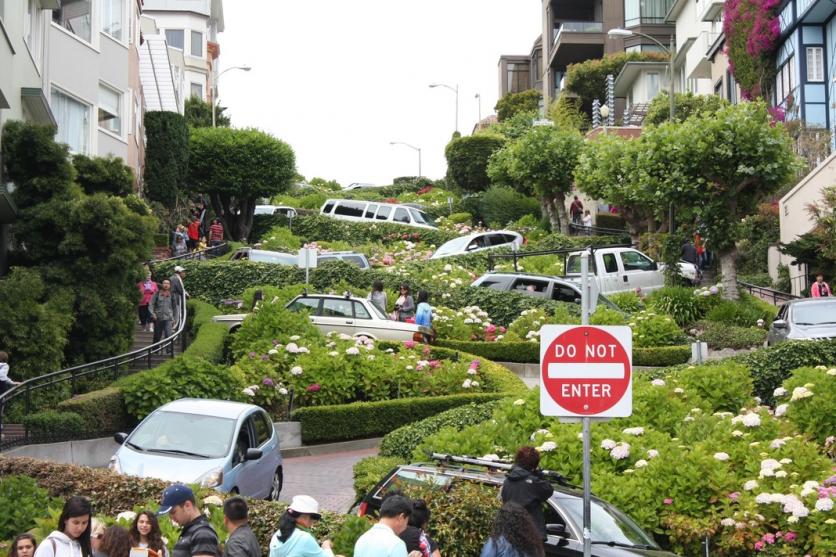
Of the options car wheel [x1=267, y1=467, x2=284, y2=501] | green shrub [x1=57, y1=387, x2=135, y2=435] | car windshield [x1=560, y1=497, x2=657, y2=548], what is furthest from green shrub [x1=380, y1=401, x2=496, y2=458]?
A: green shrub [x1=57, y1=387, x2=135, y2=435]

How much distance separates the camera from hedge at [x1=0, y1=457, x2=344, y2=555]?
10.8 metres

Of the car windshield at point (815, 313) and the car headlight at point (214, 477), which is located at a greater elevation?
the car windshield at point (815, 313)

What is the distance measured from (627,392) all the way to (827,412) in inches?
297

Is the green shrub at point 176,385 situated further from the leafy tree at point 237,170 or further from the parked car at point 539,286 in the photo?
the leafy tree at point 237,170

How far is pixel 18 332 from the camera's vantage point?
2103cm

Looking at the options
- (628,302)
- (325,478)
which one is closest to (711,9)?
(628,302)

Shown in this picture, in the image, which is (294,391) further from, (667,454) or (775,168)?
(775,168)

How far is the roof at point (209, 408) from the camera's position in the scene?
1588cm

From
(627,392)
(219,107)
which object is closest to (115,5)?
(627,392)

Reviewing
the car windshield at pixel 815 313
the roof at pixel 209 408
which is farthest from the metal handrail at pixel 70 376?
the car windshield at pixel 815 313

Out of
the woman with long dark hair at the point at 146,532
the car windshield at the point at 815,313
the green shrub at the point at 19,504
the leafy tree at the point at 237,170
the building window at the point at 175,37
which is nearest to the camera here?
the woman with long dark hair at the point at 146,532

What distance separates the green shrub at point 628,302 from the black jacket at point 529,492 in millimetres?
21579

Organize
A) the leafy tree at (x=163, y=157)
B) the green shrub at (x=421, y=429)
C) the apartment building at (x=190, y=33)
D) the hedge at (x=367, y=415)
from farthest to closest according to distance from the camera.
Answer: the apartment building at (x=190, y=33) < the leafy tree at (x=163, y=157) < the hedge at (x=367, y=415) < the green shrub at (x=421, y=429)

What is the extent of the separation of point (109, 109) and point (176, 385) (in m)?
19.8
